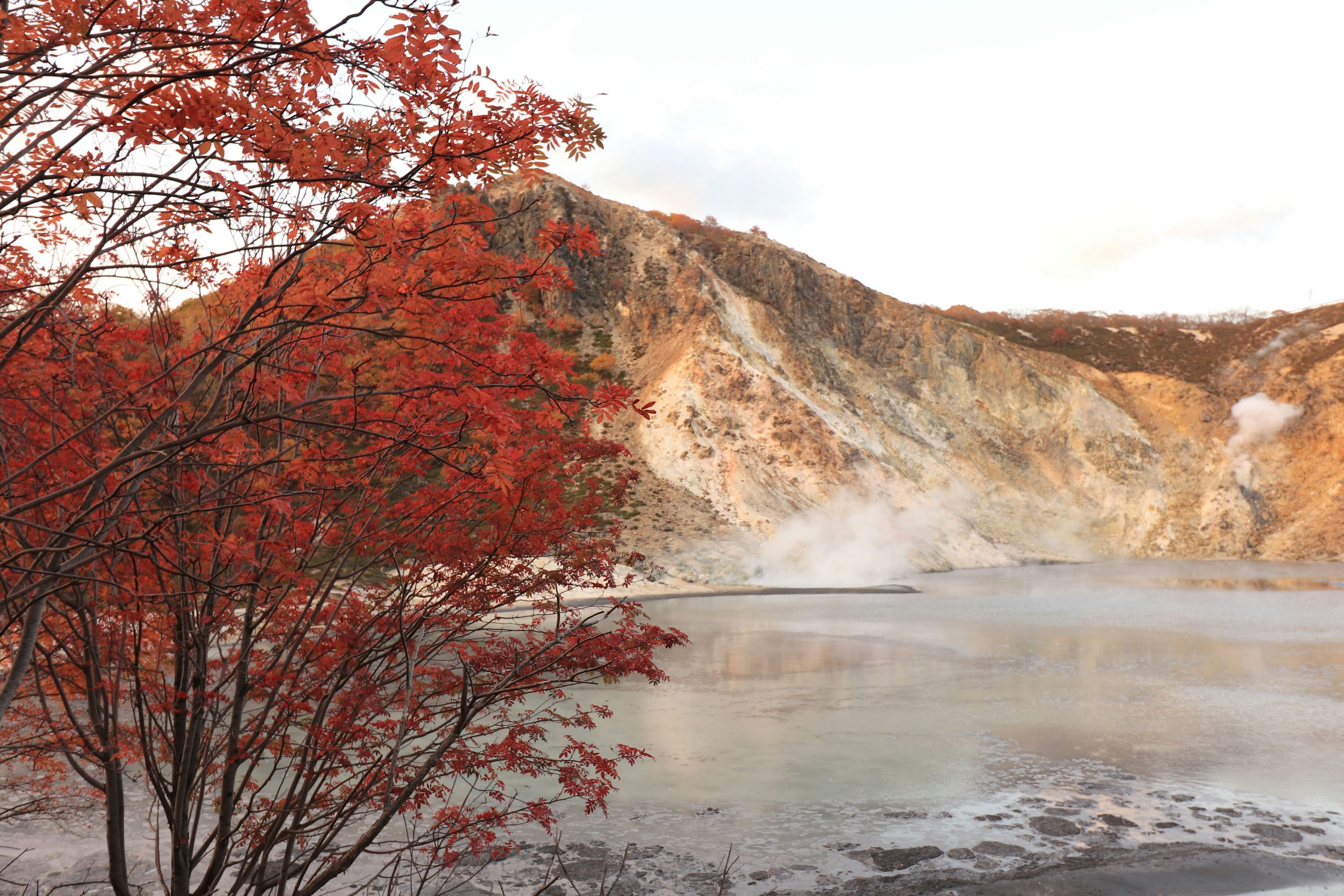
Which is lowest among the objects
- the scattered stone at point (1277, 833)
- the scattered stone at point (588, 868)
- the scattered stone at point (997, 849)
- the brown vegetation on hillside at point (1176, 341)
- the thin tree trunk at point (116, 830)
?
the scattered stone at point (588, 868)

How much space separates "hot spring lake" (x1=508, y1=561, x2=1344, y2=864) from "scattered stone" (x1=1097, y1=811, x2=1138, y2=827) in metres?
0.09

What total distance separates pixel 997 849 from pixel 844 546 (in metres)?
32.9

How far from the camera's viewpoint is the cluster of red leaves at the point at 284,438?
3240 mm

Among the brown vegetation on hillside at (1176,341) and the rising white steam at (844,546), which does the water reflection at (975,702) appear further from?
the brown vegetation on hillside at (1176,341)

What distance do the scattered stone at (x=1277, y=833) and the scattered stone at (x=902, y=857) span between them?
314 cm

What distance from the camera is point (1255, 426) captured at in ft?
194

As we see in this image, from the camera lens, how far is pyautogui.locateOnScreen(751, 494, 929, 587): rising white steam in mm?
37719

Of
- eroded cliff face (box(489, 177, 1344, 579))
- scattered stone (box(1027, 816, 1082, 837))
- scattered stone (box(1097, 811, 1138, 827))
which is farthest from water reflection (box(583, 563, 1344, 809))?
eroded cliff face (box(489, 177, 1344, 579))

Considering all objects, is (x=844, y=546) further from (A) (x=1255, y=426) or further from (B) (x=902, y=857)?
(A) (x=1255, y=426)

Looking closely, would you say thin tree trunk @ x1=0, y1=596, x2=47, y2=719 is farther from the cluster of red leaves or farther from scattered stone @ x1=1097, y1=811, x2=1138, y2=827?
scattered stone @ x1=1097, y1=811, x2=1138, y2=827

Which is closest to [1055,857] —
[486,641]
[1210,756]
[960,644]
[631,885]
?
[631,885]

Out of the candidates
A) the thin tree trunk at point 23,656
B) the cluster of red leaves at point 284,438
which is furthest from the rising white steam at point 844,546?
the thin tree trunk at point 23,656

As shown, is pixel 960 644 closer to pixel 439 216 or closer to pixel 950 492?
pixel 439 216

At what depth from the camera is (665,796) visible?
31.8 ft
